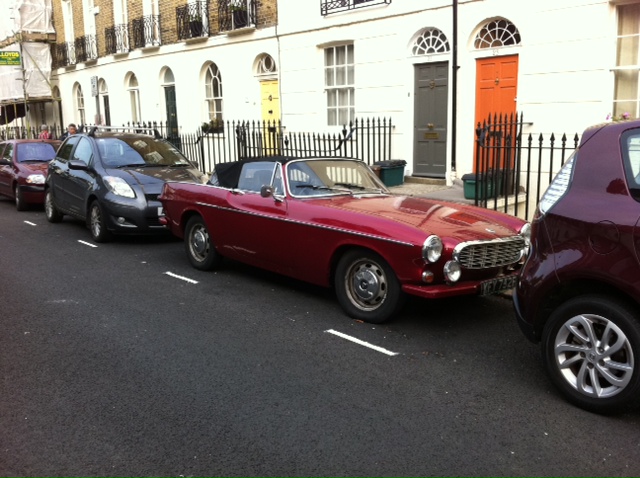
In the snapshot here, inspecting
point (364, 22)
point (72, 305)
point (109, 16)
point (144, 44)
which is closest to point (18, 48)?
point (109, 16)

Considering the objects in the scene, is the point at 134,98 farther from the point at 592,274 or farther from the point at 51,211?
the point at 592,274

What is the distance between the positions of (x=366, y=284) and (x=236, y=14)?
553 inches

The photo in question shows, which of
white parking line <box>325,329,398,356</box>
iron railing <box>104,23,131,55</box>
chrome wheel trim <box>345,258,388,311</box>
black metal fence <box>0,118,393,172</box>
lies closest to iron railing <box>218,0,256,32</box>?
black metal fence <box>0,118,393,172</box>

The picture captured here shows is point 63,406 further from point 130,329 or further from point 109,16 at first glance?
point 109,16

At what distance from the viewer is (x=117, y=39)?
2386 cm

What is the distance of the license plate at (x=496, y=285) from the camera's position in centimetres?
558

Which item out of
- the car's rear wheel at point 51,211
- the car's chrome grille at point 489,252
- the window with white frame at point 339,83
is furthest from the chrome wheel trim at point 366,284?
the window with white frame at point 339,83

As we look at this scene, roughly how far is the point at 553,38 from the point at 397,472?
9.65m

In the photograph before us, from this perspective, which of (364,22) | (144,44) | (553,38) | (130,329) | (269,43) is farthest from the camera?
(144,44)

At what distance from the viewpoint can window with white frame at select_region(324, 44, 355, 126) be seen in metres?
15.0

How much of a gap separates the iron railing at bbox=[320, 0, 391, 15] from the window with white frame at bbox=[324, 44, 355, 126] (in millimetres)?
831

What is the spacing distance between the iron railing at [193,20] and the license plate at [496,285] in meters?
15.7

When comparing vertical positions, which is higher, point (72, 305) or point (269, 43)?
point (269, 43)

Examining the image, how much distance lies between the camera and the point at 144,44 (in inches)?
874
